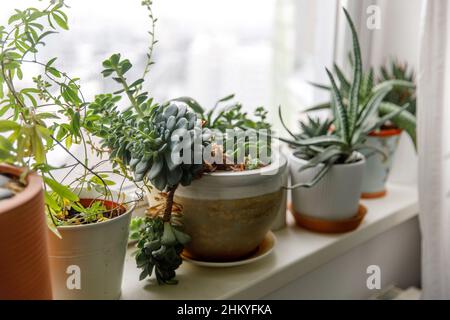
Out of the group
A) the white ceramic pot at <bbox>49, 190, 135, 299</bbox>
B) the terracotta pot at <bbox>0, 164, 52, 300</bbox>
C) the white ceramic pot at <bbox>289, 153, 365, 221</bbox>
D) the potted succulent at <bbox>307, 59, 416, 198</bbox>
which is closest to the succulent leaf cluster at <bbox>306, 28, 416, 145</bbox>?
the potted succulent at <bbox>307, 59, 416, 198</bbox>

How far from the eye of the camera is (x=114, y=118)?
2.35 feet

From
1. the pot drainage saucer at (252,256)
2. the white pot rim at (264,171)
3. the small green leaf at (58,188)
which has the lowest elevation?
the pot drainage saucer at (252,256)

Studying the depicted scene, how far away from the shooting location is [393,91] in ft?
3.76

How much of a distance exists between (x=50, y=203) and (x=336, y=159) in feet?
1.71

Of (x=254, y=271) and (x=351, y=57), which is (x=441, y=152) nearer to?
(x=351, y=57)

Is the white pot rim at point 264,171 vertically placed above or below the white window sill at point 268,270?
above

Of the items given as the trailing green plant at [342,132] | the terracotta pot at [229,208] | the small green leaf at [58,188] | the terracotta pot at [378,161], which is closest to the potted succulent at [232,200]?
the terracotta pot at [229,208]

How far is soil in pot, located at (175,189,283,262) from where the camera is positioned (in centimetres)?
78

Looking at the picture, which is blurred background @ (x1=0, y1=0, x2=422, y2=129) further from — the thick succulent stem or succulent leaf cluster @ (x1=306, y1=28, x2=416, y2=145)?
the thick succulent stem

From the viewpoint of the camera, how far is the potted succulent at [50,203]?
55 cm

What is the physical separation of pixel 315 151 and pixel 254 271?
0.26 m

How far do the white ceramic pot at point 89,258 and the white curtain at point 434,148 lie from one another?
0.60 m

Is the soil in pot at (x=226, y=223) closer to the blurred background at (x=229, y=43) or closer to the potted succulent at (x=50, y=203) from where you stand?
the potted succulent at (x=50, y=203)

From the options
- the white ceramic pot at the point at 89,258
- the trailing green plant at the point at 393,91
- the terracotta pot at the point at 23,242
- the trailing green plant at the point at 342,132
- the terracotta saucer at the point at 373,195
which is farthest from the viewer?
the terracotta saucer at the point at 373,195
